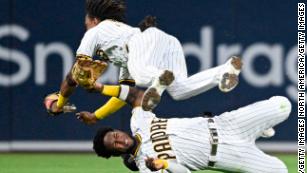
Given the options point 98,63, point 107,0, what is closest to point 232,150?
point 98,63

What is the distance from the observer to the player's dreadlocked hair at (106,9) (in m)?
10.4

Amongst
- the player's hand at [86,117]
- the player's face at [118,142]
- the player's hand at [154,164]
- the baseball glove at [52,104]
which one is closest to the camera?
the player's hand at [154,164]

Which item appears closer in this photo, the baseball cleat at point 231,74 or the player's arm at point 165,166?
the player's arm at point 165,166

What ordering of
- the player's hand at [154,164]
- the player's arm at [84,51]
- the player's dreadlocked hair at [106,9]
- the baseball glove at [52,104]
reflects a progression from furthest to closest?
the baseball glove at [52,104]
the player's dreadlocked hair at [106,9]
the player's arm at [84,51]
the player's hand at [154,164]

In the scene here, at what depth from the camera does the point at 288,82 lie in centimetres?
1377

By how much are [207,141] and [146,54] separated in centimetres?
110

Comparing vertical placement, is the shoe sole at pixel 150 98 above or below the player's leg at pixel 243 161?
above

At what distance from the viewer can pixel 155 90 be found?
28.2ft

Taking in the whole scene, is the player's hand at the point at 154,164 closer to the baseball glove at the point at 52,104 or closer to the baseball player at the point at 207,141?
the baseball player at the point at 207,141

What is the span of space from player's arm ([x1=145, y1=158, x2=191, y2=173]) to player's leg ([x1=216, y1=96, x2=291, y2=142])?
51 cm

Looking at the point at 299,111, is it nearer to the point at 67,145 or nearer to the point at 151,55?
the point at 67,145

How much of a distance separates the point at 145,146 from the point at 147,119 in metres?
0.30

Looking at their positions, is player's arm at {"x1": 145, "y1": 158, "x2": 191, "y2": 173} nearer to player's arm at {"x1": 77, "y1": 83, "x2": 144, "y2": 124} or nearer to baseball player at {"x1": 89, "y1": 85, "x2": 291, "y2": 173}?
baseball player at {"x1": 89, "y1": 85, "x2": 291, "y2": 173}

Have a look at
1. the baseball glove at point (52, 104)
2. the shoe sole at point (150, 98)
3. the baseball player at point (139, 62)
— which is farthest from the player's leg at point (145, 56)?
the baseball glove at point (52, 104)
